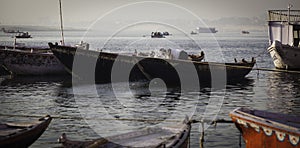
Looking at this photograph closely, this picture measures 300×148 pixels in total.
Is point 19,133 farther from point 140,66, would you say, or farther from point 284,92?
point 284,92

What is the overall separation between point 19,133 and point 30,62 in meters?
28.8

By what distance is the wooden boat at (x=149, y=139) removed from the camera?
13.1 meters

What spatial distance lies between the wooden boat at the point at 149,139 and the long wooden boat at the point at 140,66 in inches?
728

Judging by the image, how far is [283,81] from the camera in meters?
39.9

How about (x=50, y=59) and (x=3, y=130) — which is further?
(x=50, y=59)

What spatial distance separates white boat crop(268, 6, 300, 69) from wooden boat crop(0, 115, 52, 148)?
33.2 m

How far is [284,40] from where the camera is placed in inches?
1967

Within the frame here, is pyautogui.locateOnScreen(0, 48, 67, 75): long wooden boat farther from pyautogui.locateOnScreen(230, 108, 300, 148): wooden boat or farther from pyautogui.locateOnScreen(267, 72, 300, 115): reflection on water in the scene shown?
pyautogui.locateOnScreen(230, 108, 300, 148): wooden boat

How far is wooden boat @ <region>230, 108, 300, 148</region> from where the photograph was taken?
1357 centimetres

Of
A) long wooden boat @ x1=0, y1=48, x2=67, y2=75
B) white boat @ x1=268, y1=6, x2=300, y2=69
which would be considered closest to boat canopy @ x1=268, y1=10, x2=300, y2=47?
white boat @ x1=268, y1=6, x2=300, y2=69

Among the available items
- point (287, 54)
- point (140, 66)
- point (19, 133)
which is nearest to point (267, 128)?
point (19, 133)

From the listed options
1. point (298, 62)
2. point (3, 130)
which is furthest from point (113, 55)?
point (3, 130)

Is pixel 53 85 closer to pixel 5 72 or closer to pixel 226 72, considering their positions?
pixel 5 72

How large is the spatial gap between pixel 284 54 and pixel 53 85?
23.0 metres
